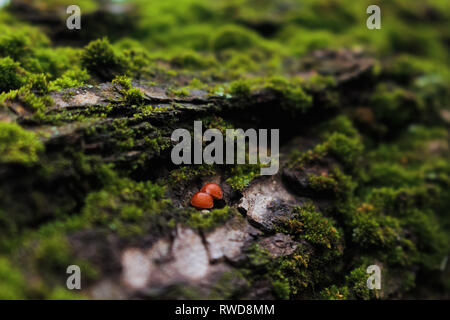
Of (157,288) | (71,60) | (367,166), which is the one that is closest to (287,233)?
(157,288)

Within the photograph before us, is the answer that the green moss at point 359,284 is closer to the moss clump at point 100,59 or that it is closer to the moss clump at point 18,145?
the moss clump at point 18,145

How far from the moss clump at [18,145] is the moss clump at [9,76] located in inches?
68.6

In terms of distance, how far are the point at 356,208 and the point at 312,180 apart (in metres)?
1.11

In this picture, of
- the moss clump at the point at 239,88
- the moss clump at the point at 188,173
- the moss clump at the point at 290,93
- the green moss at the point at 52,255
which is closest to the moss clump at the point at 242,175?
the moss clump at the point at 188,173

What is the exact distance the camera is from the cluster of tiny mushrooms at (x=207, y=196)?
16.0 feet

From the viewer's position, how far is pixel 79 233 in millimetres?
3883

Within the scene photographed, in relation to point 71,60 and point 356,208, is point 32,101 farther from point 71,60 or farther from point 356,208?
point 356,208

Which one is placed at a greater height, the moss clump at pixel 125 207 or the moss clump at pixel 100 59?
the moss clump at pixel 100 59

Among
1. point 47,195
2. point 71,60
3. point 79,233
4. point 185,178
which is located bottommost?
point 79,233

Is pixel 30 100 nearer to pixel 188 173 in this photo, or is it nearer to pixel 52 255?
pixel 52 255

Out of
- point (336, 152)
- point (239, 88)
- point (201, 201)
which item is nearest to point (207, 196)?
point (201, 201)

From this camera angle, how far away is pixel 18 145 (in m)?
3.99

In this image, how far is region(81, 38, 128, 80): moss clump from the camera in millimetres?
6137
